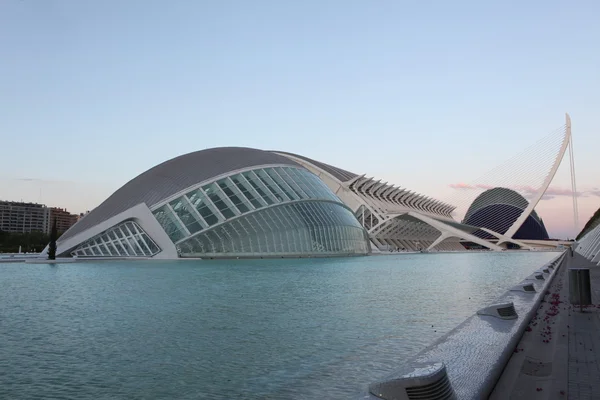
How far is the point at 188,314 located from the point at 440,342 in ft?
19.8

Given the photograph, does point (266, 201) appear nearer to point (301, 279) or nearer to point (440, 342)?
point (301, 279)

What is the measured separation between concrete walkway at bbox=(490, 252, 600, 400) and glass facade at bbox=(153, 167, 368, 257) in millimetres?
31759

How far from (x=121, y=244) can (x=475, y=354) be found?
119 feet

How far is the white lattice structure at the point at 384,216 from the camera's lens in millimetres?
84812

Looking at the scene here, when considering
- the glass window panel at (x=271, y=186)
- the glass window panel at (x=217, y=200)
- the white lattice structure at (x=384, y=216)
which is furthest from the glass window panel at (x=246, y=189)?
the white lattice structure at (x=384, y=216)

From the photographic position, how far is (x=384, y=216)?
85.0 metres

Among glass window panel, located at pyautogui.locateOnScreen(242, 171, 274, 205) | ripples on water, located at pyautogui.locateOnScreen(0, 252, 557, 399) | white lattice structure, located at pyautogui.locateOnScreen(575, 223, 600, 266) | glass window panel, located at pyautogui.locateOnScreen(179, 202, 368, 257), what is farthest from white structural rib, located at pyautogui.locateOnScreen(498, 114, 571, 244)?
ripples on water, located at pyautogui.locateOnScreen(0, 252, 557, 399)

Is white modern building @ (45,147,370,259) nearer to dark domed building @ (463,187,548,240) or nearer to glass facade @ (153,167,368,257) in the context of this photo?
glass facade @ (153,167,368,257)

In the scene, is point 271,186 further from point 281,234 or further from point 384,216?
point 384,216

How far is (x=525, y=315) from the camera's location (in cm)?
874

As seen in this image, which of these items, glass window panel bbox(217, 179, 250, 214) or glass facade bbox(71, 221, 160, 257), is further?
glass window panel bbox(217, 179, 250, 214)

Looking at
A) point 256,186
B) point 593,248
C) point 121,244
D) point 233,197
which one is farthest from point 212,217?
point 593,248

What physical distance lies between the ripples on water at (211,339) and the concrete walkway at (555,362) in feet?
5.05

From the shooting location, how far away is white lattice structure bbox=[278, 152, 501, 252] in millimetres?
84812
